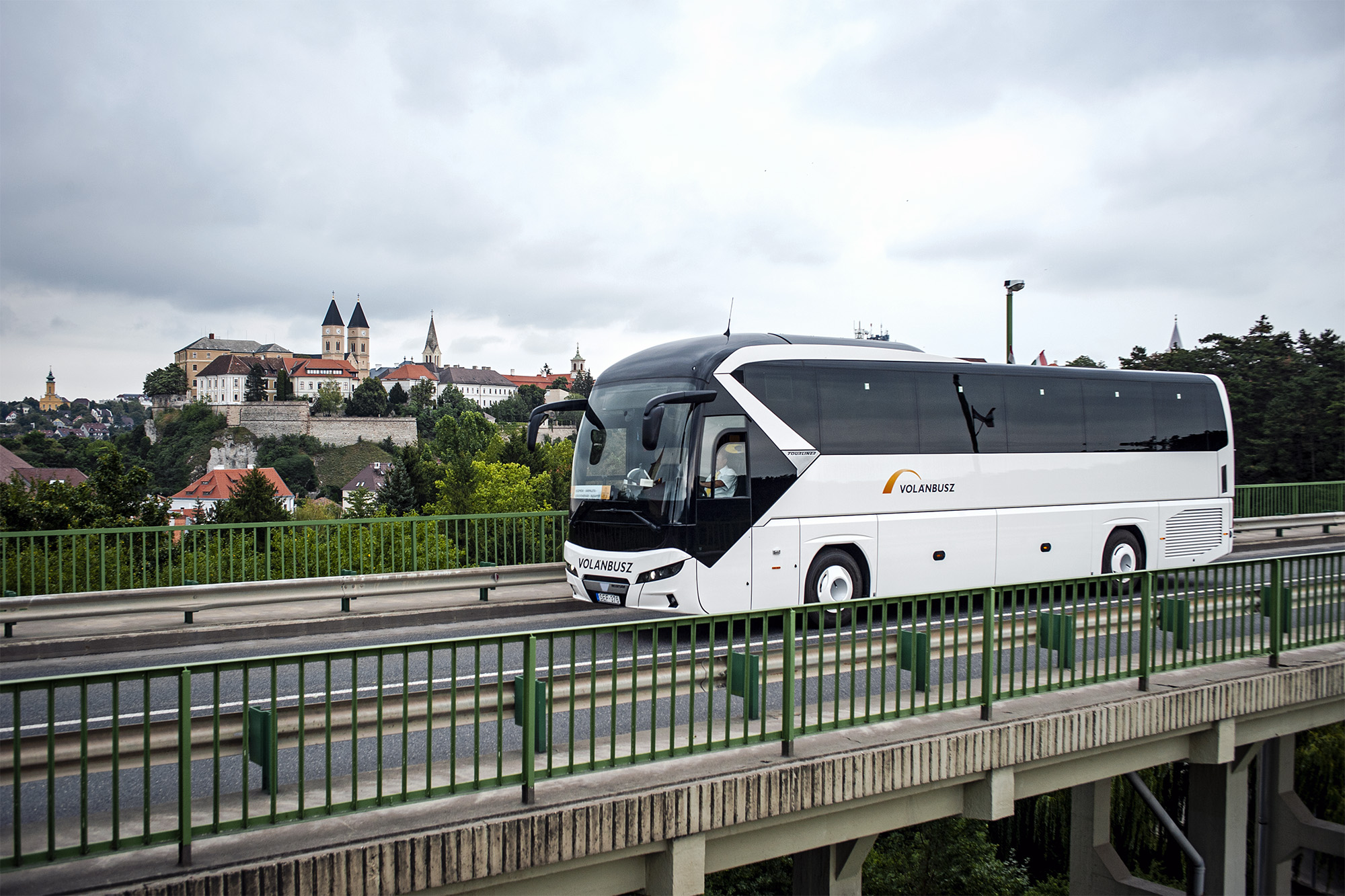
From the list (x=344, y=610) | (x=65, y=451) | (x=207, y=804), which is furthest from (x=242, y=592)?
(x=65, y=451)

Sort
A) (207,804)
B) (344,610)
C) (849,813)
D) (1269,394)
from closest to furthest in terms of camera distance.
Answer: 1. (207,804)
2. (849,813)
3. (344,610)
4. (1269,394)

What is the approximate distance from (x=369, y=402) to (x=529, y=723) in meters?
153

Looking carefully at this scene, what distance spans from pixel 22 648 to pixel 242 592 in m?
2.36

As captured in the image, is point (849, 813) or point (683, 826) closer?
point (683, 826)

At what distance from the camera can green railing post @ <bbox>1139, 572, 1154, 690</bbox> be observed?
7035mm

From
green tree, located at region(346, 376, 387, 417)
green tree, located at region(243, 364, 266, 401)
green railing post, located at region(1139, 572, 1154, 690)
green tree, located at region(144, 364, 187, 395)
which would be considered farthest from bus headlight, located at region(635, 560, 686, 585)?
green tree, located at region(144, 364, 187, 395)

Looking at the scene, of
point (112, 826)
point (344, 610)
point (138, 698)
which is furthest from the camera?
point (344, 610)

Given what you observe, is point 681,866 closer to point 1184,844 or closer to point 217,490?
point 1184,844

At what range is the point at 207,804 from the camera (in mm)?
4496

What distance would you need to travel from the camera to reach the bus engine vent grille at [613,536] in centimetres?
998

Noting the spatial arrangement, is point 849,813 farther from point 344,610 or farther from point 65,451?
point 65,451

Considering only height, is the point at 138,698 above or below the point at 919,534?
below

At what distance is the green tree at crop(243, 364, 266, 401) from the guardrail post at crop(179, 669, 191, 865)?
548 ft

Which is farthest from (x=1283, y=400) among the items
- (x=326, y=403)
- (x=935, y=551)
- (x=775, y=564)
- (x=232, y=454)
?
(x=326, y=403)
